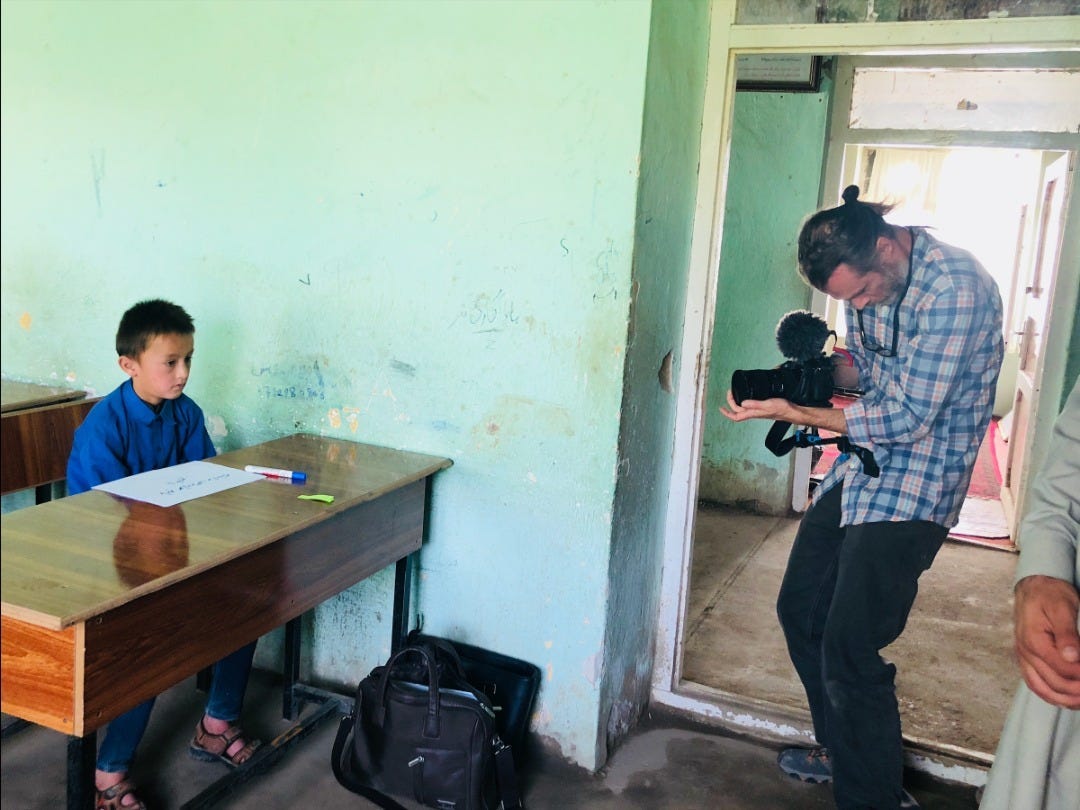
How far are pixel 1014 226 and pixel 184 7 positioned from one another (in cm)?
643

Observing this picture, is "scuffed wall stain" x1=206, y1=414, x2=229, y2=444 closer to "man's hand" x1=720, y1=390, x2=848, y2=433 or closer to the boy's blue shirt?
the boy's blue shirt

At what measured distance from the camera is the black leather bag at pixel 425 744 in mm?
2012

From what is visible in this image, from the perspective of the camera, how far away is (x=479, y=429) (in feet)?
7.50

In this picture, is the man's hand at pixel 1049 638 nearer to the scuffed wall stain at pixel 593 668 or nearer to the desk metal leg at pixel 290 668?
the scuffed wall stain at pixel 593 668

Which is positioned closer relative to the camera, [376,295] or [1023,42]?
[1023,42]

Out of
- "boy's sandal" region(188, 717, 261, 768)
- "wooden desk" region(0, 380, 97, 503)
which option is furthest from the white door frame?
"wooden desk" region(0, 380, 97, 503)

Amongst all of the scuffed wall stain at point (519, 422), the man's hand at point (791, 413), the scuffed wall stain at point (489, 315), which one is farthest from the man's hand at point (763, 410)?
the scuffed wall stain at point (489, 315)

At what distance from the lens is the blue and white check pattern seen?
190 cm

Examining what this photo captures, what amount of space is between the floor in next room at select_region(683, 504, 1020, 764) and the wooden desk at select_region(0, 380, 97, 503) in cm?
195

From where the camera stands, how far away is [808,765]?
2.34m

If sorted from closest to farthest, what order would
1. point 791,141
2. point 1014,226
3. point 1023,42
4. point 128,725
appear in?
point 128,725 → point 1023,42 → point 791,141 → point 1014,226

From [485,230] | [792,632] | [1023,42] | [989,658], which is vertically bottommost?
[989,658]

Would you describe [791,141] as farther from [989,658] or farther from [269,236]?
[269,236]

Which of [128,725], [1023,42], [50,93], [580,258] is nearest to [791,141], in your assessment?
[1023,42]
